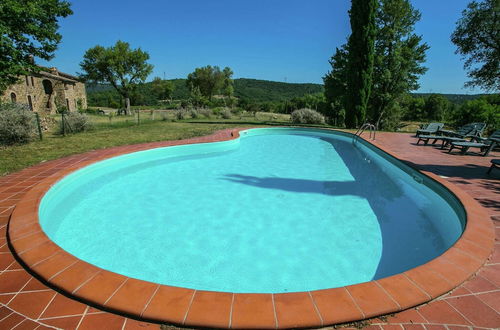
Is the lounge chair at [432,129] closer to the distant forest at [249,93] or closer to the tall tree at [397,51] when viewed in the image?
the tall tree at [397,51]

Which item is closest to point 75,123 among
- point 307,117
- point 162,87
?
point 307,117

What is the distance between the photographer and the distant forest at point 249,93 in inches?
2217

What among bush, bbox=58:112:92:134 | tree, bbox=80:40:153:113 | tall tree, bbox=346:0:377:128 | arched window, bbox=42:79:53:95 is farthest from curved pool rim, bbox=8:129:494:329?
arched window, bbox=42:79:53:95

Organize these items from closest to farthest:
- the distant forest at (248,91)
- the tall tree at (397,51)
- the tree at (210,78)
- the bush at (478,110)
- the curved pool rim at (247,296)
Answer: the curved pool rim at (247,296), the tall tree at (397,51), the bush at (478,110), the tree at (210,78), the distant forest at (248,91)

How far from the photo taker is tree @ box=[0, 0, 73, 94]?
10.1m

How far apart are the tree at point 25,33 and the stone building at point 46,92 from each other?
13.6m

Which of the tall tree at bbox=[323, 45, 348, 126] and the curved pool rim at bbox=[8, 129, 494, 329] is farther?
the tall tree at bbox=[323, 45, 348, 126]

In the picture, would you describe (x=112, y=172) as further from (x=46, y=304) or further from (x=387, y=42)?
(x=387, y=42)

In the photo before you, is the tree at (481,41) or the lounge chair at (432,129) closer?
the lounge chair at (432,129)

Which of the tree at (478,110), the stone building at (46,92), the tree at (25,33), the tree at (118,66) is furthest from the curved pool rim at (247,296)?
the tree at (478,110)

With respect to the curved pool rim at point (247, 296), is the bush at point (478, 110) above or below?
above

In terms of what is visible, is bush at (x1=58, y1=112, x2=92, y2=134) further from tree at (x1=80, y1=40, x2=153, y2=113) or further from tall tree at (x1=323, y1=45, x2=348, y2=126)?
tree at (x1=80, y1=40, x2=153, y2=113)

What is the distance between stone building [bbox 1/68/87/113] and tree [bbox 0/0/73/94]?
44.7 feet

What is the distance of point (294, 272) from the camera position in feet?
9.21
